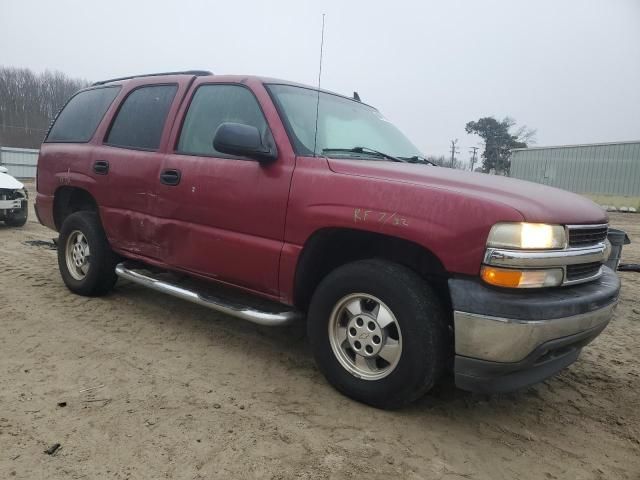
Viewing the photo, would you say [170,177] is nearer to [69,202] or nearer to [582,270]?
Result: [69,202]

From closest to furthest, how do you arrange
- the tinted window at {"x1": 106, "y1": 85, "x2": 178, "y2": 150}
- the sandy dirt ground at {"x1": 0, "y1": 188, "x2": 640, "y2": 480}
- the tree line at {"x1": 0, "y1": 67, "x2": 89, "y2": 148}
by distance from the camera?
the sandy dirt ground at {"x1": 0, "y1": 188, "x2": 640, "y2": 480} → the tinted window at {"x1": 106, "y1": 85, "x2": 178, "y2": 150} → the tree line at {"x1": 0, "y1": 67, "x2": 89, "y2": 148}

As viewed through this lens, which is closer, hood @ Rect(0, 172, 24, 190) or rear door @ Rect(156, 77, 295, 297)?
rear door @ Rect(156, 77, 295, 297)

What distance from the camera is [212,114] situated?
362cm

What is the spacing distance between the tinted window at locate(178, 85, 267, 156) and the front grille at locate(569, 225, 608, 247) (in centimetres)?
201

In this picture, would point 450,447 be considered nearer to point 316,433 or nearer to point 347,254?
point 316,433

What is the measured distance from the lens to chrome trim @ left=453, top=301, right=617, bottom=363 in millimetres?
2258

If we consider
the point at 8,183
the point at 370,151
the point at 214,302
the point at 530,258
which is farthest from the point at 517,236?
the point at 8,183

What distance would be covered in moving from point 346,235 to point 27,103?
5097 centimetres

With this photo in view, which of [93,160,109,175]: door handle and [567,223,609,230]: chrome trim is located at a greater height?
[93,160,109,175]: door handle

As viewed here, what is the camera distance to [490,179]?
285cm

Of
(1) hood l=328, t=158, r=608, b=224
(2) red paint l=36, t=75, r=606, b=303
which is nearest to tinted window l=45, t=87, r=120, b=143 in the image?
(2) red paint l=36, t=75, r=606, b=303

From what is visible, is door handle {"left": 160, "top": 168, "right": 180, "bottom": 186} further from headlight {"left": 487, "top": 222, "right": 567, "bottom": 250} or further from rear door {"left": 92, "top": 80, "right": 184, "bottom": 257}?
headlight {"left": 487, "top": 222, "right": 567, "bottom": 250}

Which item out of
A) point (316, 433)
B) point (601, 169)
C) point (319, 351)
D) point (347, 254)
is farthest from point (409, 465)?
point (601, 169)

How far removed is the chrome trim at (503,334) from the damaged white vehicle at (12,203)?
929cm
